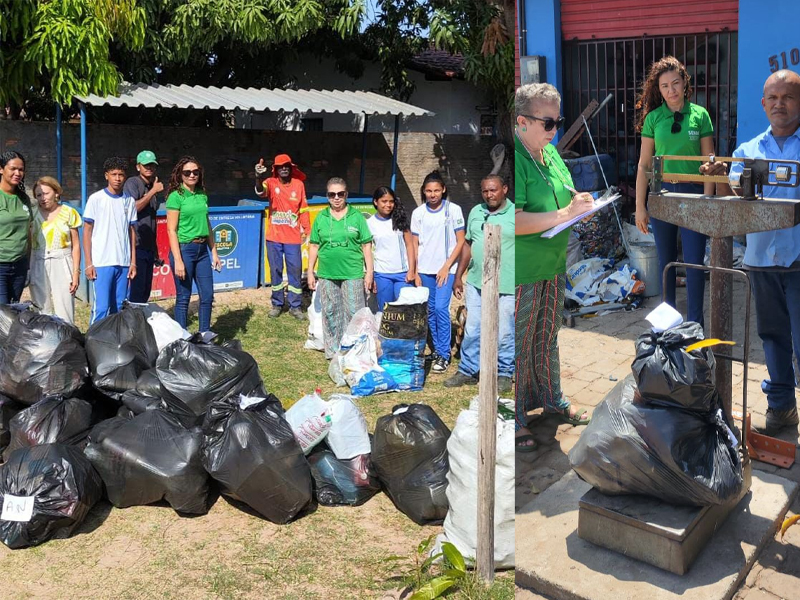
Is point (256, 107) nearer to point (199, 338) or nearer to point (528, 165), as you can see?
point (199, 338)

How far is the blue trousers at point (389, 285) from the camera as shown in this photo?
6.23 metres

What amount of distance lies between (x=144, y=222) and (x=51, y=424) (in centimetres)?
270

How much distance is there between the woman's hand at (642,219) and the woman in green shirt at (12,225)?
5.57 metres

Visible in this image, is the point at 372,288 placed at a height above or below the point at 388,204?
below

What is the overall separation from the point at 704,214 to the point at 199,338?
402 cm

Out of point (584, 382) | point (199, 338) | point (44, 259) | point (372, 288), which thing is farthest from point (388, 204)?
point (584, 382)

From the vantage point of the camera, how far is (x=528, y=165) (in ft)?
3.60

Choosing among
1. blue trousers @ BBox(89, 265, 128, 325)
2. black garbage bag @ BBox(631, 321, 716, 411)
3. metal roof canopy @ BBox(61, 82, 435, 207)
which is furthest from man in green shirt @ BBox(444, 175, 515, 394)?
metal roof canopy @ BBox(61, 82, 435, 207)

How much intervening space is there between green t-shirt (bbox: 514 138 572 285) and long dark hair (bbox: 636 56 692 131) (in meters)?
0.11

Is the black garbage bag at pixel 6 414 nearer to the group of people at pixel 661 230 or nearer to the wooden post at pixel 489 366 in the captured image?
the wooden post at pixel 489 366

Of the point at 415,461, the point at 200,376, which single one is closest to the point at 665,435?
the point at 415,461

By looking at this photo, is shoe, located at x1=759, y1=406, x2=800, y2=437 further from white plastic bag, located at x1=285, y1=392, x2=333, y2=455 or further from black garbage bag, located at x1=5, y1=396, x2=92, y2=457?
black garbage bag, located at x1=5, y1=396, x2=92, y2=457

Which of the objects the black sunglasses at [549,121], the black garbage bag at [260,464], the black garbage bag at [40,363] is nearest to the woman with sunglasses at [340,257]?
the black garbage bag at [40,363]

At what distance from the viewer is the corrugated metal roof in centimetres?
908
